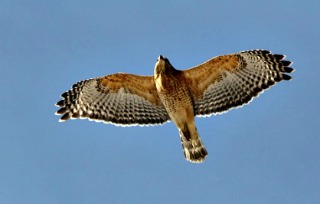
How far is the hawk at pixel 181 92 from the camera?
16406 millimetres

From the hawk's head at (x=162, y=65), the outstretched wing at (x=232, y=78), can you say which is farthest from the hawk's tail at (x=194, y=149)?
the hawk's head at (x=162, y=65)

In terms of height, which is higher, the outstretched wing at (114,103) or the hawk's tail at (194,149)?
the outstretched wing at (114,103)

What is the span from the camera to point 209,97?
1684cm

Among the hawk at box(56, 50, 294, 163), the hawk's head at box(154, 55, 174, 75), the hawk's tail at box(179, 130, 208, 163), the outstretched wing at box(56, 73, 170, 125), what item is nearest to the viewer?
the hawk's head at box(154, 55, 174, 75)

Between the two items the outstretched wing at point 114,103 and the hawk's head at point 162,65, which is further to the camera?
the outstretched wing at point 114,103

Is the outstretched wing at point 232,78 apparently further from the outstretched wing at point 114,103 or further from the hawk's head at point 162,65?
the outstretched wing at point 114,103

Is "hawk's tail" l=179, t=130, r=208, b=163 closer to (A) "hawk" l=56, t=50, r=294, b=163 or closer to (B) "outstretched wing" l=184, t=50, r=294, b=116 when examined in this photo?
(A) "hawk" l=56, t=50, r=294, b=163

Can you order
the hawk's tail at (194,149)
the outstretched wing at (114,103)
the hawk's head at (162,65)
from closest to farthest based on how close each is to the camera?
the hawk's head at (162,65)
the hawk's tail at (194,149)
the outstretched wing at (114,103)

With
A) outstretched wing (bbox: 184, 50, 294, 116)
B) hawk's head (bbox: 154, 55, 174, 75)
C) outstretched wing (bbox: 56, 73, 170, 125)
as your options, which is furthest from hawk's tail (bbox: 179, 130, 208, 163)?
hawk's head (bbox: 154, 55, 174, 75)

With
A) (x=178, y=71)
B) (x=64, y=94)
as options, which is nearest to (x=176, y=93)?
(x=178, y=71)

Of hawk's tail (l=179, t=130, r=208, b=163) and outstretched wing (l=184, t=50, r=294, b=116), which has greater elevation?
outstretched wing (l=184, t=50, r=294, b=116)

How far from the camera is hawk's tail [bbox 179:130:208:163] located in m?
16.8

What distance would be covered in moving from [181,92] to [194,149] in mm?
1266

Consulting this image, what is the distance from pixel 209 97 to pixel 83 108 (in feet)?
9.01
